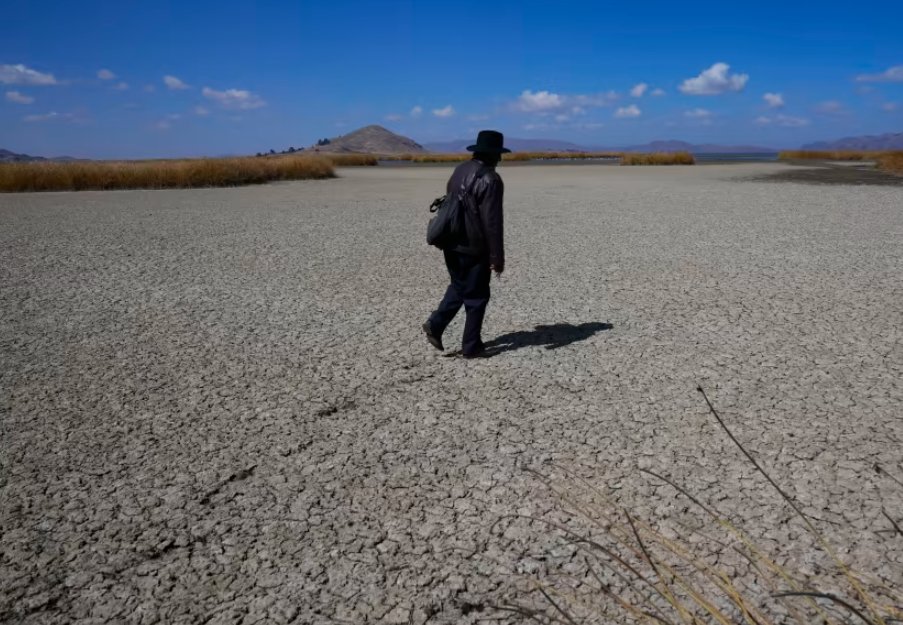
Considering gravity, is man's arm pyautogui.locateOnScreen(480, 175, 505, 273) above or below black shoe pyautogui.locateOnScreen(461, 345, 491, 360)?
above

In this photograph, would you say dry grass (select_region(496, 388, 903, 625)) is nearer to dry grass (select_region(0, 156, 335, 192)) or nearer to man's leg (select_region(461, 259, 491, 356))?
man's leg (select_region(461, 259, 491, 356))

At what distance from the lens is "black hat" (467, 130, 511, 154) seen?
4.72 meters

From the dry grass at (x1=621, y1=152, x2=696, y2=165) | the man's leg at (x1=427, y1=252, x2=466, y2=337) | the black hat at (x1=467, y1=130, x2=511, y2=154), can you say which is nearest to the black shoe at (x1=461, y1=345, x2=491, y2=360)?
the man's leg at (x1=427, y1=252, x2=466, y2=337)

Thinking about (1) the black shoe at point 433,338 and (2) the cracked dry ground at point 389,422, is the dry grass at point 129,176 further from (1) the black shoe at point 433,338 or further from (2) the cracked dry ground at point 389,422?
(1) the black shoe at point 433,338

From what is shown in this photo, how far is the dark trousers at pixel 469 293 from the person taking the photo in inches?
192

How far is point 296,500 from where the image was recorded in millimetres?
3166

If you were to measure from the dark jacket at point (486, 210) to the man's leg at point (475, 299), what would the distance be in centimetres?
12

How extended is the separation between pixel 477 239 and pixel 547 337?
1.38m

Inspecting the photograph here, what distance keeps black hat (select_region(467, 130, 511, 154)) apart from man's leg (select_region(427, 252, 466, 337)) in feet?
2.59

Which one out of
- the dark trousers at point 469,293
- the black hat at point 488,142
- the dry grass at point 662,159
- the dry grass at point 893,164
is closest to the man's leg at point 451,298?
the dark trousers at point 469,293

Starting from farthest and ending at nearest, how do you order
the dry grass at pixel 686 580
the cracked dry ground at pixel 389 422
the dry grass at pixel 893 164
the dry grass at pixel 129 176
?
the dry grass at pixel 893 164, the dry grass at pixel 129 176, the cracked dry ground at pixel 389 422, the dry grass at pixel 686 580

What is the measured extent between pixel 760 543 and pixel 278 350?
3.88m

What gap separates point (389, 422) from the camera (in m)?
4.03

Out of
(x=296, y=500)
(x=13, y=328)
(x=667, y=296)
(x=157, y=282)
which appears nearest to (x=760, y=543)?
(x=296, y=500)
